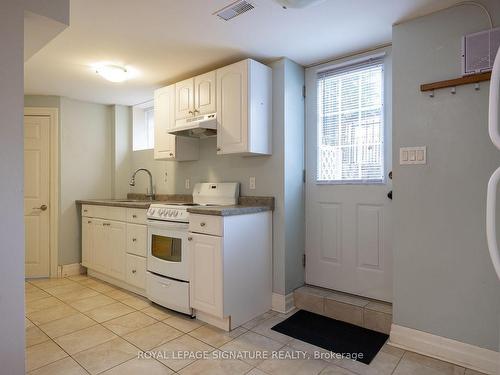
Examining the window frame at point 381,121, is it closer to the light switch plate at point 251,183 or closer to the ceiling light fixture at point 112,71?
the light switch plate at point 251,183

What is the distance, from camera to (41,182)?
3930 mm

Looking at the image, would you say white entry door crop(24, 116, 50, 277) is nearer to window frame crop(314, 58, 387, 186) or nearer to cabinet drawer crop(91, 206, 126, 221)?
cabinet drawer crop(91, 206, 126, 221)

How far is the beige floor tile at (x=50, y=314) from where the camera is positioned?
8.69ft

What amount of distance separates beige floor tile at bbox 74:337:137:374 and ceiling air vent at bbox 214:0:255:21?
92.0 inches

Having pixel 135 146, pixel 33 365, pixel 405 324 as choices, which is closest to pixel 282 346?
pixel 405 324

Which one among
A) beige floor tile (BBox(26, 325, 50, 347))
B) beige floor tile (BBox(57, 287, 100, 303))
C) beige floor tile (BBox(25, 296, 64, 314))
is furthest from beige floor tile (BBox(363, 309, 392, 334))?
beige floor tile (BBox(25, 296, 64, 314))

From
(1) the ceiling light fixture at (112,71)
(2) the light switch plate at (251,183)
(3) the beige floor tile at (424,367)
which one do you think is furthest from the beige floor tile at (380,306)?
(1) the ceiling light fixture at (112,71)

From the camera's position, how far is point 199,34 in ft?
7.79

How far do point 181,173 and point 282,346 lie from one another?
228 centimetres

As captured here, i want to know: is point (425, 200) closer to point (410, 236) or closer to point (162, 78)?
point (410, 236)

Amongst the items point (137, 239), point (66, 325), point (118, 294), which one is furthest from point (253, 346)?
point (118, 294)

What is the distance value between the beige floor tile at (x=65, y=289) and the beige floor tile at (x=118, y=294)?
1.19 ft

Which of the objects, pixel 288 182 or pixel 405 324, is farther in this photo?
pixel 288 182

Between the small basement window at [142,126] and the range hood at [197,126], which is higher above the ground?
the small basement window at [142,126]
